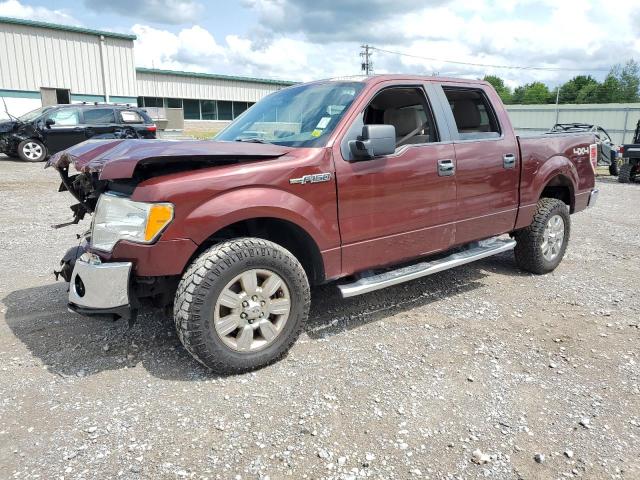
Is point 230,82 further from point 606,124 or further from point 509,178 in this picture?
point 509,178

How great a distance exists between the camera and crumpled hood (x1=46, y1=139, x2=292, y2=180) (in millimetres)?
2910

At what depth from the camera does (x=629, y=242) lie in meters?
7.16

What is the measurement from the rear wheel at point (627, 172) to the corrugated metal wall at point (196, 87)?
2594 centimetres

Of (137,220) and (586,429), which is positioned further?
(137,220)

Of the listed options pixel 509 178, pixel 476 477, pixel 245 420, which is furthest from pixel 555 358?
pixel 245 420

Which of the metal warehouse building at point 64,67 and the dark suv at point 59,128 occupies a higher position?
the metal warehouse building at point 64,67

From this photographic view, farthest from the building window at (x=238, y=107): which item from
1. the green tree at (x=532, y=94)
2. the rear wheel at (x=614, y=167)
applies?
the green tree at (x=532, y=94)

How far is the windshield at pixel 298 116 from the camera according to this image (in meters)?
3.75

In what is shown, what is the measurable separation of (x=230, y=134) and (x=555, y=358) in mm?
3198

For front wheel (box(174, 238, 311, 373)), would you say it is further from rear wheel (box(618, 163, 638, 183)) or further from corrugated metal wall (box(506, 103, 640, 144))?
corrugated metal wall (box(506, 103, 640, 144))

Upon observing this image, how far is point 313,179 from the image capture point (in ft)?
11.3

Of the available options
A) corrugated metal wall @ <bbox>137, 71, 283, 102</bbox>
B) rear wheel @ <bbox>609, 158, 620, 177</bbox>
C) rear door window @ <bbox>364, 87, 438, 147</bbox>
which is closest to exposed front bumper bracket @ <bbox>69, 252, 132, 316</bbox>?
rear door window @ <bbox>364, 87, 438, 147</bbox>

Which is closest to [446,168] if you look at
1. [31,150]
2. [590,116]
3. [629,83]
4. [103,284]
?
[103,284]

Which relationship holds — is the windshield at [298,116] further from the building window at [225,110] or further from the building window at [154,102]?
the building window at [225,110]
